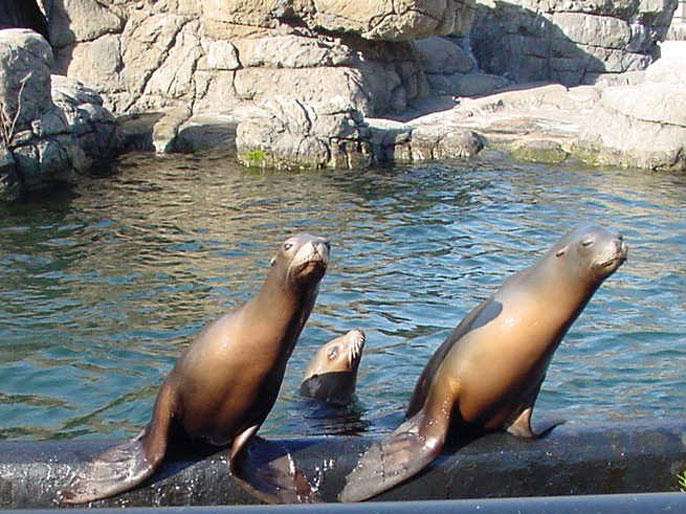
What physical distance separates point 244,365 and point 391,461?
627 mm

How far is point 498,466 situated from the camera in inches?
139

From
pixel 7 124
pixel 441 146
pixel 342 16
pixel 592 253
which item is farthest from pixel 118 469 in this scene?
pixel 342 16

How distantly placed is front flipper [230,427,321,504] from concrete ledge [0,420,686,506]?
33 millimetres

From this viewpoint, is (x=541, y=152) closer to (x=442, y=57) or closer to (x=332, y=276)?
(x=442, y=57)

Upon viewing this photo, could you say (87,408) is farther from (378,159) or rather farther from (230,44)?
(230,44)

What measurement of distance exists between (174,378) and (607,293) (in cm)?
627

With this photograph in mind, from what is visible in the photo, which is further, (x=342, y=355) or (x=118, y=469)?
(x=342, y=355)

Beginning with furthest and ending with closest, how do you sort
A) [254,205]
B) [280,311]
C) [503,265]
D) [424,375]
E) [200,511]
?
[254,205] → [503,265] → [424,375] → [280,311] → [200,511]

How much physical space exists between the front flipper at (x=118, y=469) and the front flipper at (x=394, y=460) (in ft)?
2.17

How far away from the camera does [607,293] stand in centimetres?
921

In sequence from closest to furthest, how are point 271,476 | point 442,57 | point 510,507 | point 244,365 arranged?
1. point 510,507
2. point 271,476
3. point 244,365
4. point 442,57

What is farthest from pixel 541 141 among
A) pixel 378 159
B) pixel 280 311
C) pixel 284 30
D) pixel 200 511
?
pixel 200 511

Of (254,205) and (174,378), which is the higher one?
(174,378)

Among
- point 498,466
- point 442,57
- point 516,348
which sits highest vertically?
point 442,57
